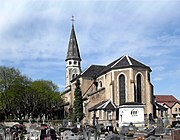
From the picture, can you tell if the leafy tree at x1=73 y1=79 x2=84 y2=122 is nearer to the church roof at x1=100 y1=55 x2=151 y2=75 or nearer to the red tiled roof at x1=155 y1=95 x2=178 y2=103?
the church roof at x1=100 y1=55 x2=151 y2=75

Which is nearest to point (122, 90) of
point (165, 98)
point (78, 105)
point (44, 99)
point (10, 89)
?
point (78, 105)

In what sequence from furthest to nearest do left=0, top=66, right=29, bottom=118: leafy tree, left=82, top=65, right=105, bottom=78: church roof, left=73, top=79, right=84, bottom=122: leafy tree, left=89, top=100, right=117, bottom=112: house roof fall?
left=82, top=65, right=105, bottom=78: church roof < left=73, top=79, right=84, bottom=122: leafy tree < left=0, top=66, right=29, bottom=118: leafy tree < left=89, top=100, right=117, bottom=112: house roof

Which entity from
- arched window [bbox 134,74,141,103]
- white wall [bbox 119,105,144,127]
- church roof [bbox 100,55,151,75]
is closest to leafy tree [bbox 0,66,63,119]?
church roof [bbox 100,55,151,75]

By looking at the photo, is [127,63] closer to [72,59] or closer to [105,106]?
[105,106]

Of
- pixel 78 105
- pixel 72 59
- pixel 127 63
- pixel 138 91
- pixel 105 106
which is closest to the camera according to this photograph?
pixel 105 106

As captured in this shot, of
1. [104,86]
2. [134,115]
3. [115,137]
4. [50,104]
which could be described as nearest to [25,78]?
[50,104]

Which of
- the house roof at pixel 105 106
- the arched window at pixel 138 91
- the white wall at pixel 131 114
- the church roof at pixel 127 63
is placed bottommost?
the white wall at pixel 131 114

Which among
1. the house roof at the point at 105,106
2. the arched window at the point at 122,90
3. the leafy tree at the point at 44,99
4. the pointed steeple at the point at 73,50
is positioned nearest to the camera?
the house roof at the point at 105,106

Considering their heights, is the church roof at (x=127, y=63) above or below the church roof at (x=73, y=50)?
below

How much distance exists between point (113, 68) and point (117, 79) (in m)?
2.23

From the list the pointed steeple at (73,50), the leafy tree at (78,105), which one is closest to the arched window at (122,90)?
the leafy tree at (78,105)

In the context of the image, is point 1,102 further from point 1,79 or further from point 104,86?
point 104,86

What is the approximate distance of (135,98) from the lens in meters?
53.3

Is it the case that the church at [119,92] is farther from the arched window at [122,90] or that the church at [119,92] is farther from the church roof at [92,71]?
the church roof at [92,71]
